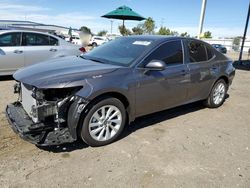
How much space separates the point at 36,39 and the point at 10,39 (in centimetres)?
77

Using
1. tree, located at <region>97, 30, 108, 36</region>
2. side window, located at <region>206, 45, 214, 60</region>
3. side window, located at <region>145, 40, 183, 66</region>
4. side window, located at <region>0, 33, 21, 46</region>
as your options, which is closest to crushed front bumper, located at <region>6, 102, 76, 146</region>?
side window, located at <region>145, 40, 183, 66</region>

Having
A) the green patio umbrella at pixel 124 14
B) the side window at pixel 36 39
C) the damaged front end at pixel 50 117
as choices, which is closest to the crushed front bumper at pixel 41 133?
the damaged front end at pixel 50 117

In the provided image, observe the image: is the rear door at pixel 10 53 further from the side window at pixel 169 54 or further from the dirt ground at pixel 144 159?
the side window at pixel 169 54

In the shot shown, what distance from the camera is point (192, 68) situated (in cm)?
515

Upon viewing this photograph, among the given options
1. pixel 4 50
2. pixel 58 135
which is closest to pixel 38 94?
pixel 58 135

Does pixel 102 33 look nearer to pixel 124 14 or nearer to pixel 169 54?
pixel 124 14

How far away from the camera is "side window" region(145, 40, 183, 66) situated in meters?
4.50

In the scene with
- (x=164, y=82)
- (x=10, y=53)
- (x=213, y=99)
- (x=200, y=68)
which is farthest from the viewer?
(x=10, y=53)

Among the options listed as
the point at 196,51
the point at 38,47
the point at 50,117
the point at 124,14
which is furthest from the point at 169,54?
the point at 124,14

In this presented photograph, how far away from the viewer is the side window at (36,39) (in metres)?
8.09

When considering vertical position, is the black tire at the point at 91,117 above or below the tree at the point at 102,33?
below

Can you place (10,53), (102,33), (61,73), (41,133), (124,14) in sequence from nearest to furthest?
1. (41,133)
2. (61,73)
3. (10,53)
4. (124,14)
5. (102,33)

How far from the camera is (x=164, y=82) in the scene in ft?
15.0

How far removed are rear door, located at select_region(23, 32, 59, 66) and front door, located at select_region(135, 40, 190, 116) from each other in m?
4.77
